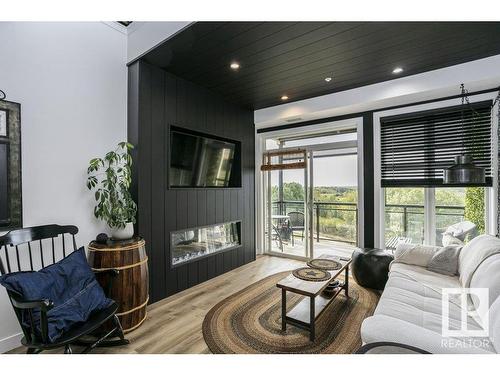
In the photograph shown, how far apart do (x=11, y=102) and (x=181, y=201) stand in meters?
1.76

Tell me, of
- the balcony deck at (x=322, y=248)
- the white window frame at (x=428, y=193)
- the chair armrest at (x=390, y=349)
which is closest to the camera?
the chair armrest at (x=390, y=349)

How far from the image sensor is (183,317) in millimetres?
2504

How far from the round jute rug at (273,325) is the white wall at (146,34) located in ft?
8.76

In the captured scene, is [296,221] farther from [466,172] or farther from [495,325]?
[495,325]

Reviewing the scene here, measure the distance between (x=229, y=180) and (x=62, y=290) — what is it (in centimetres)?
262

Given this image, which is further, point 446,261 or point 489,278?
point 446,261

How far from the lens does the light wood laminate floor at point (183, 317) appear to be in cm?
202

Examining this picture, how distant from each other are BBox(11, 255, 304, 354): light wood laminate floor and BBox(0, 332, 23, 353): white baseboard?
5 centimetres

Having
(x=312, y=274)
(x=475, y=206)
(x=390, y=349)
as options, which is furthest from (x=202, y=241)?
(x=475, y=206)

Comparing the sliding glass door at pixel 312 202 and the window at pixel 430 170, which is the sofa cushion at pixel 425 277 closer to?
the window at pixel 430 170

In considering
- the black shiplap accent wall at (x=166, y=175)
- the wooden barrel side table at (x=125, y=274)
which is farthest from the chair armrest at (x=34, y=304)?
the black shiplap accent wall at (x=166, y=175)

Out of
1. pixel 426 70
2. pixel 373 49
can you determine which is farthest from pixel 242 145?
pixel 426 70
